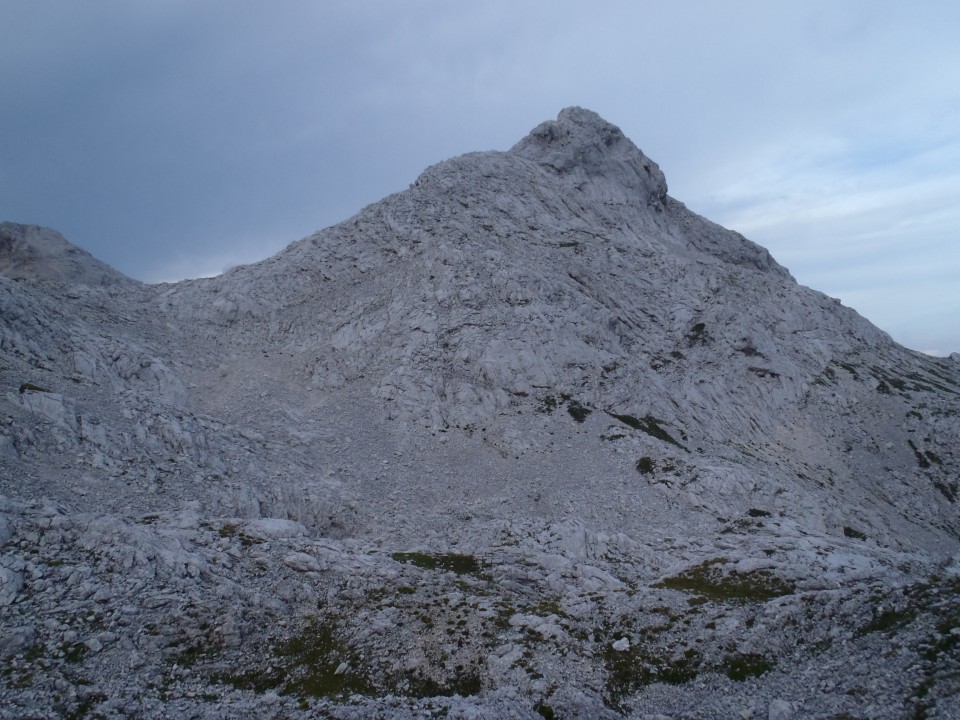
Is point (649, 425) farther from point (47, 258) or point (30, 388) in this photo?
point (47, 258)

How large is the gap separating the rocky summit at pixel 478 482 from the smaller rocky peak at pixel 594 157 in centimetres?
93

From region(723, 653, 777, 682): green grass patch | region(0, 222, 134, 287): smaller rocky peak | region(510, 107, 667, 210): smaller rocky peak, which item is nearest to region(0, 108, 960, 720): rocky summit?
region(723, 653, 777, 682): green grass patch

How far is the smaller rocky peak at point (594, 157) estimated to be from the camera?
81562 millimetres

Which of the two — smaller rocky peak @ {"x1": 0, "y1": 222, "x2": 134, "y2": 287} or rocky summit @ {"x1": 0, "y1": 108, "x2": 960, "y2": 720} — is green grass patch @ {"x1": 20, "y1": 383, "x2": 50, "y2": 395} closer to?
rocky summit @ {"x1": 0, "y1": 108, "x2": 960, "y2": 720}

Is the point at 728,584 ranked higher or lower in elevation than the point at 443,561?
lower

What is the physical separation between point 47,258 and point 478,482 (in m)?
82.0

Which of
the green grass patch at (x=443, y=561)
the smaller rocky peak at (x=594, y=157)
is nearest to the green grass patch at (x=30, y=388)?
the green grass patch at (x=443, y=561)

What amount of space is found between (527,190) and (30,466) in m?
59.0

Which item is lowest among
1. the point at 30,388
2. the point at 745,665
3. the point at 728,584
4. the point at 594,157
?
the point at 745,665

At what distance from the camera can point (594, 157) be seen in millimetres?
83688

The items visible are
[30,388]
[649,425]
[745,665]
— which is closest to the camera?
[745,665]

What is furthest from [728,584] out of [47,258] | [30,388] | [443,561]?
[47,258]

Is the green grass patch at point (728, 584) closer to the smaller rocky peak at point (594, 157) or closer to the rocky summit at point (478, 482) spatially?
the rocky summit at point (478, 482)

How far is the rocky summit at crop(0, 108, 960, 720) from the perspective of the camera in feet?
63.8
